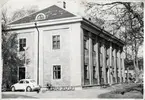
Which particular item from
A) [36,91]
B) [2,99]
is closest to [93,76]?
[36,91]

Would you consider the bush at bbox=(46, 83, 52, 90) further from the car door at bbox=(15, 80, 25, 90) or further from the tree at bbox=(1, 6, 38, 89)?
the tree at bbox=(1, 6, 38, 89)

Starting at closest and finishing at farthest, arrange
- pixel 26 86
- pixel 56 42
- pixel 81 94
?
pixel 81 94 → pixel 26 86 → pixel 56 42

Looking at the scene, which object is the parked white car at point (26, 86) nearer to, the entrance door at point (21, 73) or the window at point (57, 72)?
the entrance door at point (21, 73)

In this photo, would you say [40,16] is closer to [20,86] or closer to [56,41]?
[56,41]

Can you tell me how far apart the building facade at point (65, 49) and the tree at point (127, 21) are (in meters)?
0.15

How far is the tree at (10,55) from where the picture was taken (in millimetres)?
6359

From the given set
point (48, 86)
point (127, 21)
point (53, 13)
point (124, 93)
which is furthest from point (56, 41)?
point (124, 93)

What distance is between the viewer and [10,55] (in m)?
6.41

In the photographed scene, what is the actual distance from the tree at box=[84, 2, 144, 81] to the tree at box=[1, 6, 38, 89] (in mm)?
1390

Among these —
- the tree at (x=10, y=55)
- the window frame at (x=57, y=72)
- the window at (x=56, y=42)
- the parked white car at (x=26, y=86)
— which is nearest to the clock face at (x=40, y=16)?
the tree at (x=10, y=55)

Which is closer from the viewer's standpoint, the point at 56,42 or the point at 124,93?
the point at 124,93

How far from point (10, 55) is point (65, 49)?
1.04 meters

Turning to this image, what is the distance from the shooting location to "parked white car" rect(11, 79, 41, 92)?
6293mm

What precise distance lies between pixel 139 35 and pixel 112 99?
127 centimetres
